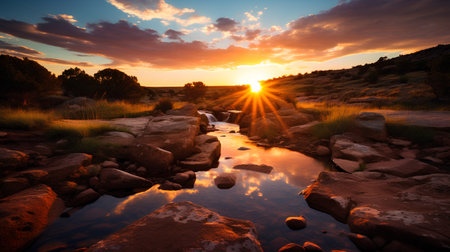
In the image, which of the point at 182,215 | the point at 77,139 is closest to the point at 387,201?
the point at 182,215

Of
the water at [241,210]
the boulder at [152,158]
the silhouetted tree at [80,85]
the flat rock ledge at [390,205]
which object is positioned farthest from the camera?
the silhouetted tree at [80,85]

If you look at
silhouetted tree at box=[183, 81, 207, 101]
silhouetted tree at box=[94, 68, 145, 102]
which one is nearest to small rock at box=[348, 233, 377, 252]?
silhouetted tree at box=[94, 68, 145, 102]

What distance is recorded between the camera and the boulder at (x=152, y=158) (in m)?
5.61

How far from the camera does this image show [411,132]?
7367 millimetres

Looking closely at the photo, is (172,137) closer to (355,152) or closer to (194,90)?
(355,152)

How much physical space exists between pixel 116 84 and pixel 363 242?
24.6 metres

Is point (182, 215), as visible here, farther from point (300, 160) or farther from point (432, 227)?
point (300, 160)

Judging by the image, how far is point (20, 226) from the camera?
110 inches

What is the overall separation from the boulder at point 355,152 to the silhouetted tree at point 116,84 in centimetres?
2141

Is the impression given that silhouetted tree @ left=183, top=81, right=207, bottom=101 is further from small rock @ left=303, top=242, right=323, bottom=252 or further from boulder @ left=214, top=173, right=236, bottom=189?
small rock @ left=303, top=242, right=323, bottom=252

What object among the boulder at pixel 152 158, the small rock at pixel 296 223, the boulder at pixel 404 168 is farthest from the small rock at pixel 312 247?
the boulder at pixel 152 158

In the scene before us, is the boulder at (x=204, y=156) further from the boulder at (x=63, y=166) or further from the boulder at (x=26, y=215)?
the boulder at (x=26, y=215)

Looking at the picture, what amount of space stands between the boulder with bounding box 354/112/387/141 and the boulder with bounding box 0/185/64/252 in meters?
9.93

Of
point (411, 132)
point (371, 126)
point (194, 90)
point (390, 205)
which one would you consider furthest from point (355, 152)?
point (194, 90)
